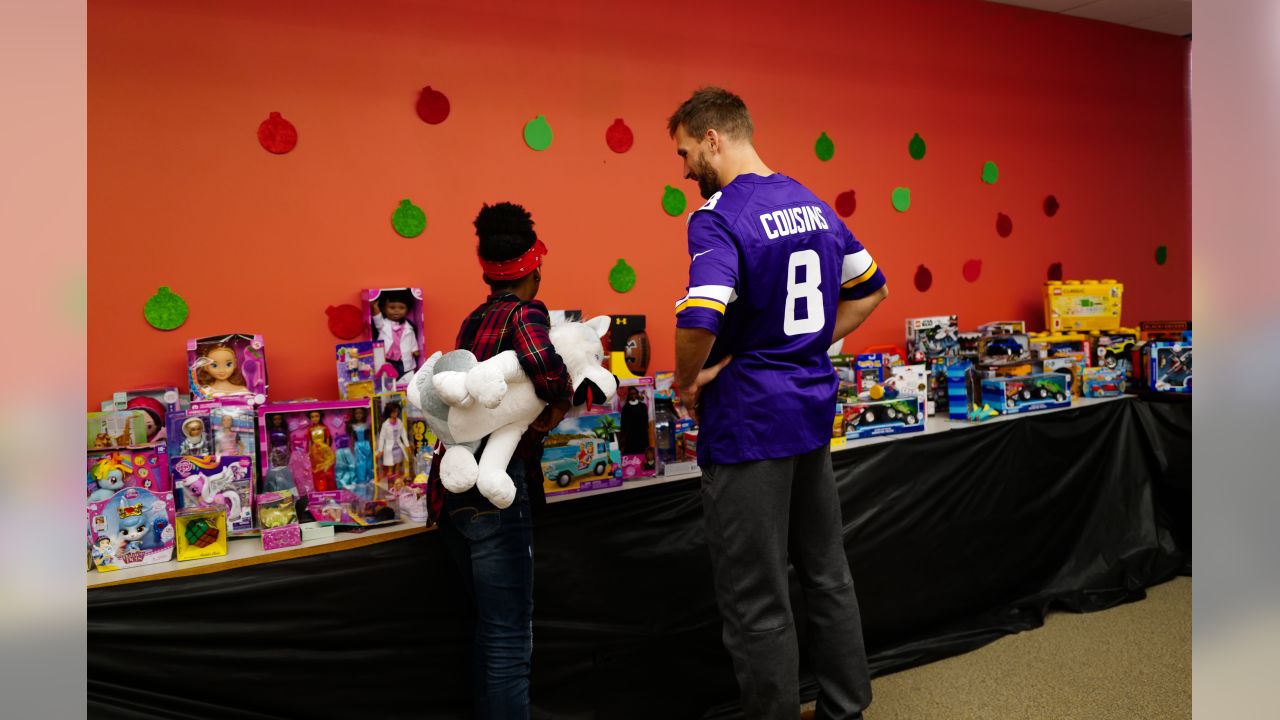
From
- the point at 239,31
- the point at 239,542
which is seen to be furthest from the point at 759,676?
the point at 239,31

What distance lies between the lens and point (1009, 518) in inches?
128

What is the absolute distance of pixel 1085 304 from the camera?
13.8 ft

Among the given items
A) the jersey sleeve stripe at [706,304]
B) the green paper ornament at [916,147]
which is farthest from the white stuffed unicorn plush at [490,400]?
the green paper ornament at [916,147]

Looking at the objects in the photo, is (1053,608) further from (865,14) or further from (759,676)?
(865,14)

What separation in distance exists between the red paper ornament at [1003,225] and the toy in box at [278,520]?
3.68m

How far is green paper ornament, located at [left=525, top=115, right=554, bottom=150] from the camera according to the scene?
9.90ft

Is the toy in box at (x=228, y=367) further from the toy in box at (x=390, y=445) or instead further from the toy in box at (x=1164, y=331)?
the toy in box at (x=1164, y=331)

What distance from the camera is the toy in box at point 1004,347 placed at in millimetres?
3680

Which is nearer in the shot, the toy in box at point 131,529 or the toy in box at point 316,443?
the toy in box at point 131,529

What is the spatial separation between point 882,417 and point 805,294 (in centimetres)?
131

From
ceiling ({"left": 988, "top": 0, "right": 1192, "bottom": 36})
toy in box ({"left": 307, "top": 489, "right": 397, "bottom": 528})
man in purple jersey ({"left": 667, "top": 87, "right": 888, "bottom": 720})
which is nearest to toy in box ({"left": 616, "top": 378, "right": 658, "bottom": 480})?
man in purple jersey ({"left": 667, "top": 87, "right": 888, "bottom": 720})

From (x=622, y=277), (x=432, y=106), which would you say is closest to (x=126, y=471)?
(x=432, y=106)

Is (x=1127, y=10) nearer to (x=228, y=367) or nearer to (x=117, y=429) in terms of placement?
(x=228, y=367)

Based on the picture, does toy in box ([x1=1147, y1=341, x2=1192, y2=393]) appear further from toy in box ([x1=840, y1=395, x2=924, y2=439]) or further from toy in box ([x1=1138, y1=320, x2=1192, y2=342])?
toy in box ([x1=840, y1=395, x2=924, y2=439])
